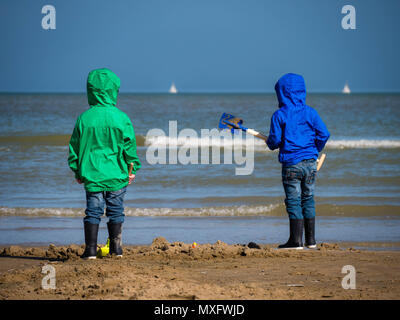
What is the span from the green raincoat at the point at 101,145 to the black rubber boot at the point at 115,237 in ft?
1.18

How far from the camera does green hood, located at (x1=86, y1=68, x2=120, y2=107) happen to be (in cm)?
504

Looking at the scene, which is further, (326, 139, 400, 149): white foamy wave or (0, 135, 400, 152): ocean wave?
(0, 135, 400, 152): ocean wave

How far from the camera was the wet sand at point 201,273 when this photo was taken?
404cm

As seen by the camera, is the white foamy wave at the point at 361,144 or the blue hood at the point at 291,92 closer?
the blue hood at the point at 291,92

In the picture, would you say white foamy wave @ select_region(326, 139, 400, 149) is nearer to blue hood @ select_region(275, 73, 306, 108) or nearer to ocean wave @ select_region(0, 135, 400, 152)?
ocean wave @ select_region(0, 135, 400, 152)

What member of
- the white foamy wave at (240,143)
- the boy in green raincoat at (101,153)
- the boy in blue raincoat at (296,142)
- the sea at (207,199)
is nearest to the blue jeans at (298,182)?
the boy in blue raincoat at (296,142)

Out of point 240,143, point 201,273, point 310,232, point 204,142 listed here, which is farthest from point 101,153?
point 204,142

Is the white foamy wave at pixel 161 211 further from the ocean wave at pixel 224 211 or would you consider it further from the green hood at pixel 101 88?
the green hood at pixel 101 88

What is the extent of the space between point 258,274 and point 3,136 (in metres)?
18.7

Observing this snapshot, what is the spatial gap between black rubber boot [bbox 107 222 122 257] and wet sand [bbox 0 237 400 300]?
0.34ft

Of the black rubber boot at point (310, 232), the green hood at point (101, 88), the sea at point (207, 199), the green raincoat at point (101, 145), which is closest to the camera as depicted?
the green raincoat at point (101, 145)

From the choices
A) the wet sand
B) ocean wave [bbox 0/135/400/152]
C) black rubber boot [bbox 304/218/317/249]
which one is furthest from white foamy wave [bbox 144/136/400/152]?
the wet sand

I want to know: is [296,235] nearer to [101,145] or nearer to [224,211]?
[101,145]

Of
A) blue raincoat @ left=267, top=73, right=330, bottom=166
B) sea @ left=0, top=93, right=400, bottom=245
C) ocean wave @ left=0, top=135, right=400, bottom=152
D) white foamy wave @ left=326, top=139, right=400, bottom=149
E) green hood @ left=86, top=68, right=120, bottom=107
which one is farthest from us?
ocean wave @ left=0, top=135, right=400, bottom=152
